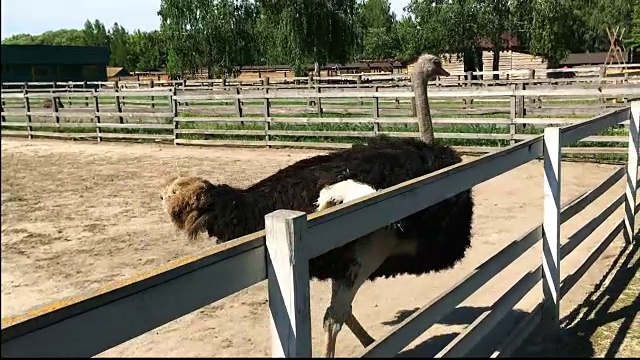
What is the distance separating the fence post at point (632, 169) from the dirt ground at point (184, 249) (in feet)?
0.57

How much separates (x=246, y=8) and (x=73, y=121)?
1722 centimetres

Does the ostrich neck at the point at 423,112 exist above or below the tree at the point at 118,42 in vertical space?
below

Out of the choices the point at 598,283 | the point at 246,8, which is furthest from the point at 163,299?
the point at 246,8

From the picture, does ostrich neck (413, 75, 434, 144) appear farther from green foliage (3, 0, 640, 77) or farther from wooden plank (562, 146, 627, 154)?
green foliage (3, 0, 640, 77)

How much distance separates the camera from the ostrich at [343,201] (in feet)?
9.46

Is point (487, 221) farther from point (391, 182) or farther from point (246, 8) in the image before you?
point (246, 8)

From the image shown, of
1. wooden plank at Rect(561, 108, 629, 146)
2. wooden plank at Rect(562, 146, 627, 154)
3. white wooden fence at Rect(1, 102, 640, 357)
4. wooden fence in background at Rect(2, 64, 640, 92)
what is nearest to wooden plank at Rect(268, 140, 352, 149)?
wooden plank at Rect(562, 146, 627, 154)

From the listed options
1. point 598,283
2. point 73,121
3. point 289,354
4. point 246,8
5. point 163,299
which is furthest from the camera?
point 246,8

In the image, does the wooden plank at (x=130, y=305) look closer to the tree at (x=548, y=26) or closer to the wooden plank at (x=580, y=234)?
the wooden plank at (x=580, y=234)

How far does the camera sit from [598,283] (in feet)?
14.5

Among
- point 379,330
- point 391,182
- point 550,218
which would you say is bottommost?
point 379,330

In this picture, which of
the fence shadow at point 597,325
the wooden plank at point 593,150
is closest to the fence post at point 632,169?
the fence shadow at point 597,325

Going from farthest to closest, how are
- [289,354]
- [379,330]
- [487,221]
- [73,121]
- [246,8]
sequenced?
[246,8] < [73,121] < [487,221] < [379,330] < [289,354]

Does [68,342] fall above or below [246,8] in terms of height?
below
